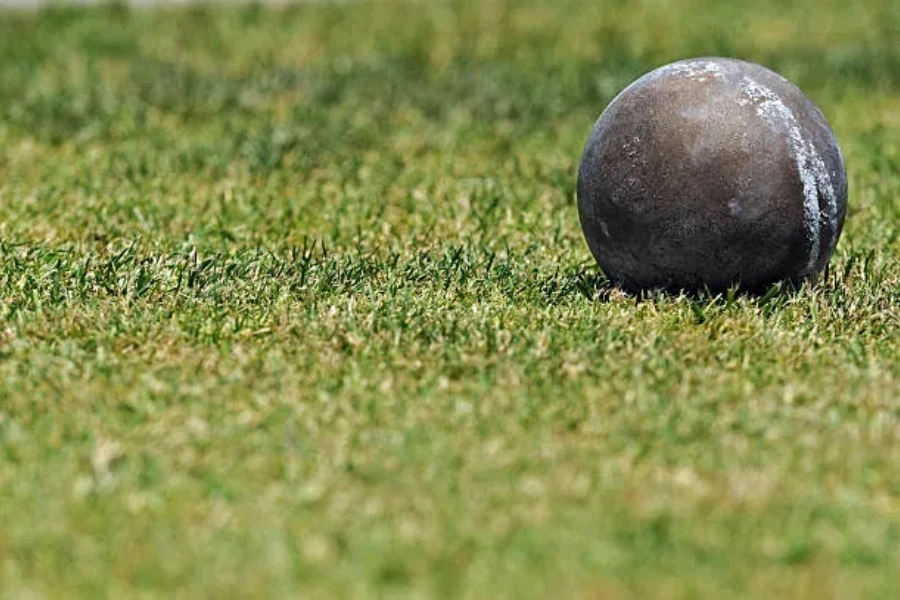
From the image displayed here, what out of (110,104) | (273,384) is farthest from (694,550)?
(110,104)

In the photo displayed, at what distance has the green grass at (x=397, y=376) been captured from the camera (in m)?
4.29

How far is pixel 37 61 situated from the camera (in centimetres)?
1242

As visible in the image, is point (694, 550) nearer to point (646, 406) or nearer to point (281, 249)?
point (646, 406)

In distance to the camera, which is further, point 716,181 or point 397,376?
point 716,181

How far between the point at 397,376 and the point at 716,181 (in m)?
1.61

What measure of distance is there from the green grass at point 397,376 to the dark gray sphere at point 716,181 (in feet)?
0.63

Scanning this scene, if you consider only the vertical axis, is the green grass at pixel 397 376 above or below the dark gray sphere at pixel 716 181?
below

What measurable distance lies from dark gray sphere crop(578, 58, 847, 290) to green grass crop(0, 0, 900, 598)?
193mm

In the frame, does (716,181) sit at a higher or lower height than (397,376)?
higher

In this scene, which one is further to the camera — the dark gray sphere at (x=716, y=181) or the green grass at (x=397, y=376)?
the dark gray sphere at (x=716, y=181)

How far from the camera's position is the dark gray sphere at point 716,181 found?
21.0ft

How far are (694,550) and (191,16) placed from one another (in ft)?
34.0

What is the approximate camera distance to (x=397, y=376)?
5.71 m

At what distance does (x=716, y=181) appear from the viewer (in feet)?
21.0
